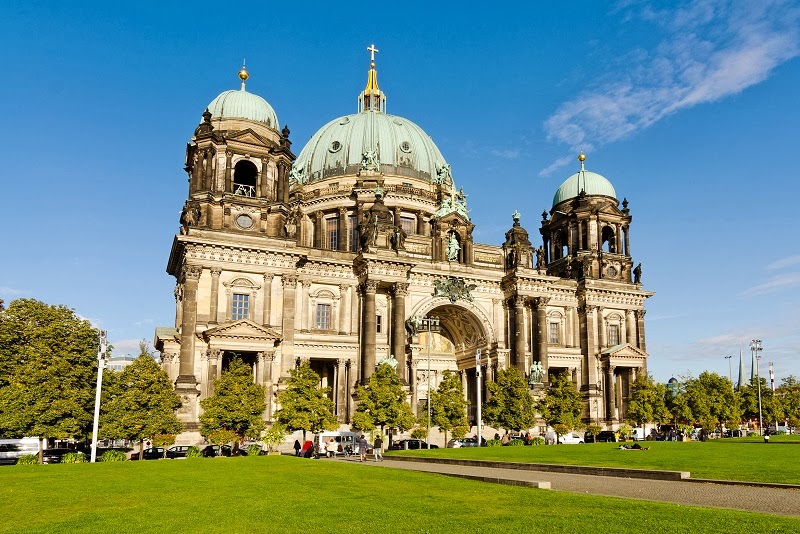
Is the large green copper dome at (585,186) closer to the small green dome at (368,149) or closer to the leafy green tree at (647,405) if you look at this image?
the small green dome at (368,149)

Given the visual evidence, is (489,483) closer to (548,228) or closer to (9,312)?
(9,312)

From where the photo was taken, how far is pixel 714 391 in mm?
73625

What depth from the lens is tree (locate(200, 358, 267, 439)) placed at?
50.2 meters

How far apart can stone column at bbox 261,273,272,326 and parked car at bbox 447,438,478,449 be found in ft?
60.3

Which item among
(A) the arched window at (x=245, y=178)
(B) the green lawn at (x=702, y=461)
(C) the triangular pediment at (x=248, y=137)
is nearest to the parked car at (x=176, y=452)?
(B) the green lawn at (x=702, y=461)

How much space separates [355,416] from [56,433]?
21.7 meters

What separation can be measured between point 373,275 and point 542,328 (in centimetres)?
1947

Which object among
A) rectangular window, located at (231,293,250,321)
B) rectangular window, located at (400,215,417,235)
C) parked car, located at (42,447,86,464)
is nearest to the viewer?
parked car, located at (42,447,86,464)

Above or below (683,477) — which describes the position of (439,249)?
above

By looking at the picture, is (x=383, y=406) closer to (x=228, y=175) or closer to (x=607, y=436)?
(x=607, y=436)

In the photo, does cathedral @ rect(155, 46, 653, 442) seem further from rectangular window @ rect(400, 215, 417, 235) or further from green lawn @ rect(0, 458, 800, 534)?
green lawn @ rect(0, 458, 800, 534)

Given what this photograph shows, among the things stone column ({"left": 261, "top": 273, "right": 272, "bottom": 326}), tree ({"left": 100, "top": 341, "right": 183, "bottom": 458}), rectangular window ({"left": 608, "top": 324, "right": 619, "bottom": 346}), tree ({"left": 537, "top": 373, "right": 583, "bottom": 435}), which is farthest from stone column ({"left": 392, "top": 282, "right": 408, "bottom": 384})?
rectangular window ({"left": 608, "top": 324, "right": 619, "bottom": 346})

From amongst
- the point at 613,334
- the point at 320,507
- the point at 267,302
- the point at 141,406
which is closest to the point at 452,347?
the point at 613,334

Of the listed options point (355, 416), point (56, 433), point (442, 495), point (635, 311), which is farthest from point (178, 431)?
point (635, 311)
